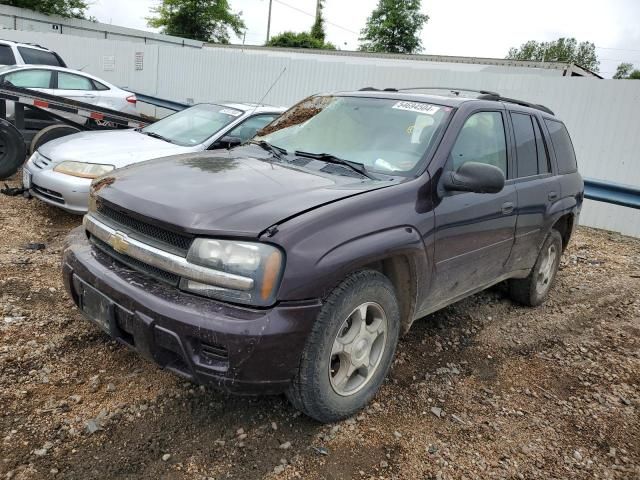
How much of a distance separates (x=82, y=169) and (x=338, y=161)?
3.34m

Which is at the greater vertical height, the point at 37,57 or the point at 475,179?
the point at 37,57

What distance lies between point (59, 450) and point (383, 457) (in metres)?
1.54

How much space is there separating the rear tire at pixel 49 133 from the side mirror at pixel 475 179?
628cm

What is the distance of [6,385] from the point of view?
2754 mm

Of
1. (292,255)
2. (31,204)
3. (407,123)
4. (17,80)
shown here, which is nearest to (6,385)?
(292,255)

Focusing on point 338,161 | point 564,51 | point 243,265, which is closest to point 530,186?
point 338,161

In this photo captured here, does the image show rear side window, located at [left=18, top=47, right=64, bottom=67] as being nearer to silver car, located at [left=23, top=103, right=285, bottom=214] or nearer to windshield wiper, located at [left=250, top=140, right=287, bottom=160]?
silver car, located at [left=23, top=103, right=285, bottom=214]

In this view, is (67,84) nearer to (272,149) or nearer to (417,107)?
(272,149)

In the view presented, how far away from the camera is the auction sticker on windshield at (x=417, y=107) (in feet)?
11.1

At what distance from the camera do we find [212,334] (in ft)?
7.12

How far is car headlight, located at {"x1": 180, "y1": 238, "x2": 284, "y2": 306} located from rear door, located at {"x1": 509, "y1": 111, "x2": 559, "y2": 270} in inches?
90.5

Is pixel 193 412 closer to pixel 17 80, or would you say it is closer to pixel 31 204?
pixel 31 204

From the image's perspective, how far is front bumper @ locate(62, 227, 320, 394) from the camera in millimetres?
2176

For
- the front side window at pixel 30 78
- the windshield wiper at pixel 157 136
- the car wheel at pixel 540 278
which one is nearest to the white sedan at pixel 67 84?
the front side window at pixel 30 78
